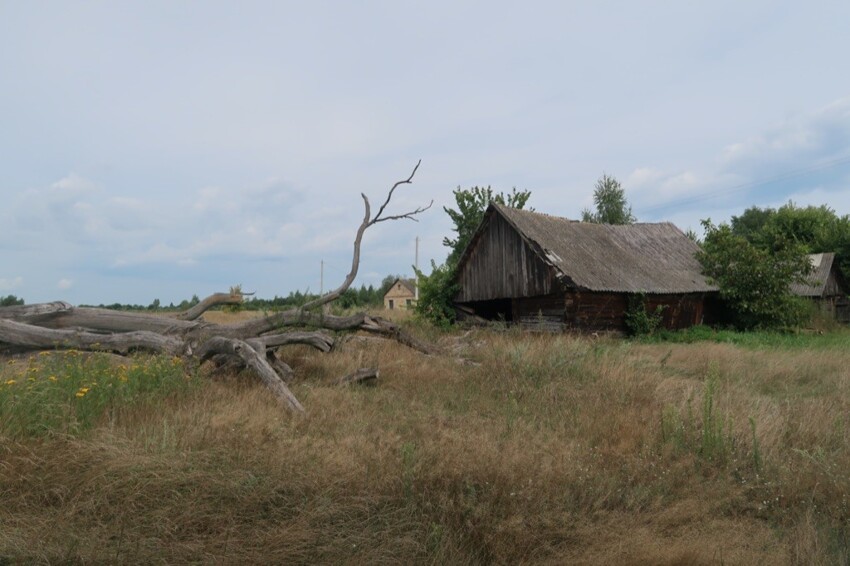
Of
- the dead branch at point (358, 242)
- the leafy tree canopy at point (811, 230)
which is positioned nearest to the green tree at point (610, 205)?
the leafy tree canopy at point (811, 230)

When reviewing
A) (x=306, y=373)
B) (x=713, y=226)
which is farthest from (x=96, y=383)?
(x=713, y=226)

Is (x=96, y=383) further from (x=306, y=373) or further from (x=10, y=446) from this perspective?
(x=306, y=373)

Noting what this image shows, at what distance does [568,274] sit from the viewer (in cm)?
1645

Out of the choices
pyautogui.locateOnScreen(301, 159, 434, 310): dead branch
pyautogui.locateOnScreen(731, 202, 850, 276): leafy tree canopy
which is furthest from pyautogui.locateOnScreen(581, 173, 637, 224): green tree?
pyautogui.locateOnScreen(301, 159, 434, 310): dead branch

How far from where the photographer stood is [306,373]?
27.3 ft

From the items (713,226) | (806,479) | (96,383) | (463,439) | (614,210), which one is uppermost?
(614,210)

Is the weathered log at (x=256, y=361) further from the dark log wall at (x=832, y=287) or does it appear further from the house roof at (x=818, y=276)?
the dark log wall at (x=832, y=287)

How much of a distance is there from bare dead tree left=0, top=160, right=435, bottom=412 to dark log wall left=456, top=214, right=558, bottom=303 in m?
8.46

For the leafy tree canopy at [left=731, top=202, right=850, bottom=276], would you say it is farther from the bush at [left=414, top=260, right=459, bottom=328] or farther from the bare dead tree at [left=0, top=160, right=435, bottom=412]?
the bare dead tree at [left=0, top=160, right=435, bottom=412]

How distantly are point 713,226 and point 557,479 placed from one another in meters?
21.4

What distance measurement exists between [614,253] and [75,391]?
1839 centimetres

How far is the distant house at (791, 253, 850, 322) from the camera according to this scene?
29.0 m

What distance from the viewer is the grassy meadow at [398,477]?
3646 mm

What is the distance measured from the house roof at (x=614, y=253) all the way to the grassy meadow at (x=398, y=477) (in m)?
10.9
